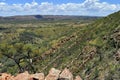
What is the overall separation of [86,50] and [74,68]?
7.84m

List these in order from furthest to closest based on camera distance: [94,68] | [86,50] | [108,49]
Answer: [86,50] → [108,49] → [94,68]

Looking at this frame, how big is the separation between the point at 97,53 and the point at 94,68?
25.6ft

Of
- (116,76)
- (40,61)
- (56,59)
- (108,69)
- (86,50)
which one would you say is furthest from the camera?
(40,61)

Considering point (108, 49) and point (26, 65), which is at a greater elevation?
point (108, 49)

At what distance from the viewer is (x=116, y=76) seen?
57750mm

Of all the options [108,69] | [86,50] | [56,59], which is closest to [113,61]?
[108,69]

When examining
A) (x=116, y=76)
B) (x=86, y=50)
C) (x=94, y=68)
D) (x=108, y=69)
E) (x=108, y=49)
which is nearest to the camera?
(x=116, y=76)

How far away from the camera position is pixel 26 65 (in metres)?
88.5

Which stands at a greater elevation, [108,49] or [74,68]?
[108,49]

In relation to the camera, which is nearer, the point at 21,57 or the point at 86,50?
the point at 86,50

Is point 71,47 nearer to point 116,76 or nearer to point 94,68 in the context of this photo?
point 94,68

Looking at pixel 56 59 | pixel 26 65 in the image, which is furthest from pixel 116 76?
pixel 26 65

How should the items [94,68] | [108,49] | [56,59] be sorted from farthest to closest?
[56,59], [108,49], [94,68]

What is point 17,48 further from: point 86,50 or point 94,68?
point 94,68
